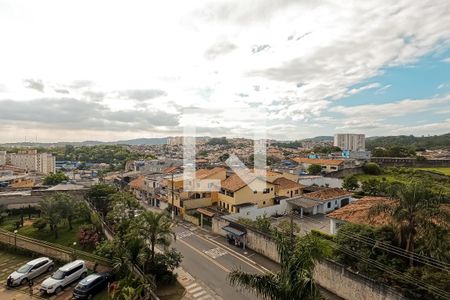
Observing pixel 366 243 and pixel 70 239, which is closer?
pixel 366 243

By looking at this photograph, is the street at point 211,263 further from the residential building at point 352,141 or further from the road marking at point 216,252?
the residential building at point 352,141

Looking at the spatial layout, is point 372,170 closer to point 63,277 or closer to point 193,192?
point 193,192

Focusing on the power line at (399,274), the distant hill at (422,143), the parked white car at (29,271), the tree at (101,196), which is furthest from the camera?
the distant hill at (422,143)

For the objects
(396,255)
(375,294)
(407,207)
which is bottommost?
(375,294)

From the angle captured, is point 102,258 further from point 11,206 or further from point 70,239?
point 11,206

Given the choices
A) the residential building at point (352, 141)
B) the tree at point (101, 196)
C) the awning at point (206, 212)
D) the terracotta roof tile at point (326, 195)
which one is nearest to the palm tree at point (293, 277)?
the awning at point (206, 212)

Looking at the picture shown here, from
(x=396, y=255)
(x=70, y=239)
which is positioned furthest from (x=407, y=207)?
(x=70, y=239)

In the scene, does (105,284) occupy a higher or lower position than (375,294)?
lower
